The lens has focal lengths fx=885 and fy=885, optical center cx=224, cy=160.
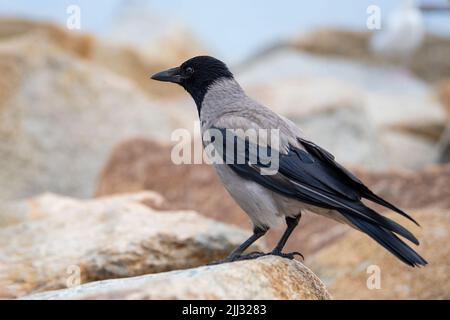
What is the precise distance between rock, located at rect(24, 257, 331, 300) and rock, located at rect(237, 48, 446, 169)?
6.68 m

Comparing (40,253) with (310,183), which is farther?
(40,253)

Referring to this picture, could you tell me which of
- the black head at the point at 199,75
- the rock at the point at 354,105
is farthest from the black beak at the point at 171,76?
the rock at the point at 354,105

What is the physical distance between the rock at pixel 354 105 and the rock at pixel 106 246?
15.6 ft

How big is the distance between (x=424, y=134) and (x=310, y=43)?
6.41 meters

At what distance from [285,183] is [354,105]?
26.9 feet

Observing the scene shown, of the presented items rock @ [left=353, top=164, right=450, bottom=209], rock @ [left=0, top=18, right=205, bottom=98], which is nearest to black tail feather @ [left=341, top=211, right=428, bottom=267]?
rock @ [left=353, top=164, right=450, bottom=209]

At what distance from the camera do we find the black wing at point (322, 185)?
19.0 ft

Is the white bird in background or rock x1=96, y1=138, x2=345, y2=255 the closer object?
rock x1=96, y1=138, x2=345, y2=255

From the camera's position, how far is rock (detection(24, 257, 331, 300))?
4895 mm

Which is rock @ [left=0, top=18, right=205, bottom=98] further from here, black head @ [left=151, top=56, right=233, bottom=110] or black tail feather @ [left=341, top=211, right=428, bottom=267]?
black tail feather @ [left=341, top=211, right=428, bottom=267]

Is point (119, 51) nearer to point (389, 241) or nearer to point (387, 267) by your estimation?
point (387, 267)

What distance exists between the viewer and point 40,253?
775cm

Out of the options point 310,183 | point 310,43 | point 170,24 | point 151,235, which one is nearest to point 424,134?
point 310,43
